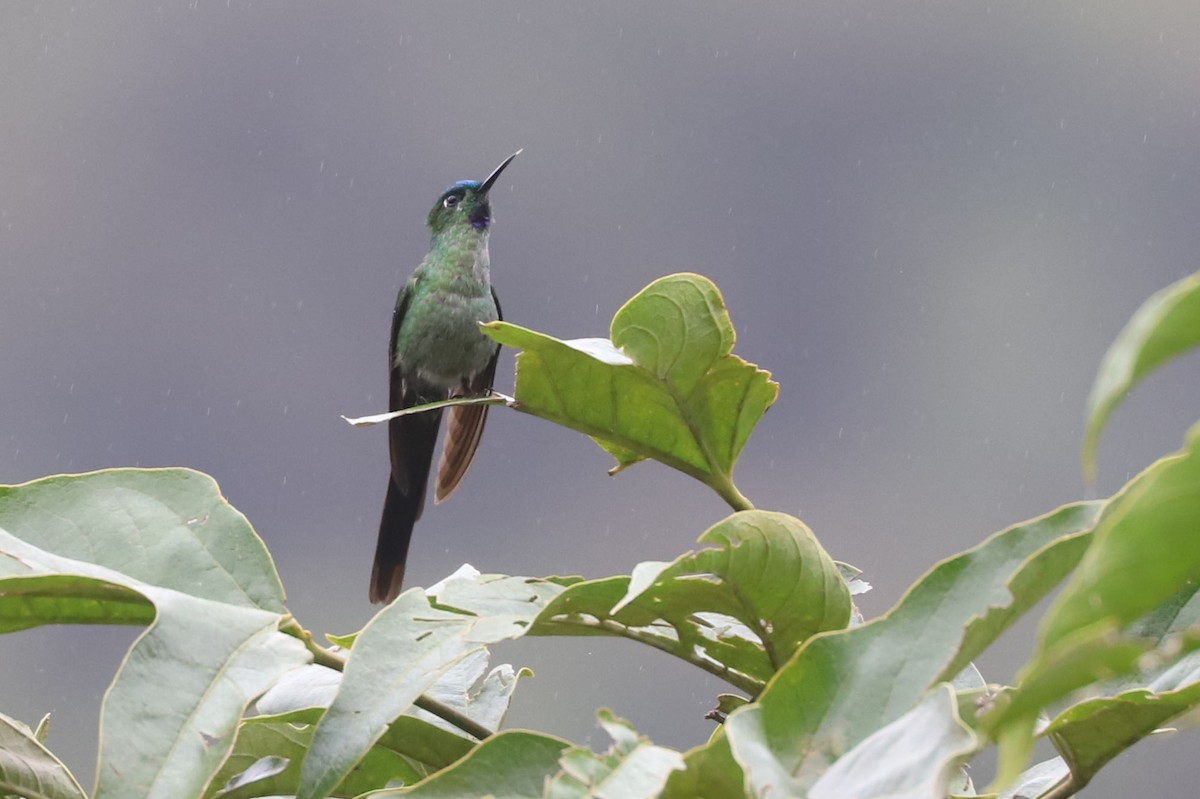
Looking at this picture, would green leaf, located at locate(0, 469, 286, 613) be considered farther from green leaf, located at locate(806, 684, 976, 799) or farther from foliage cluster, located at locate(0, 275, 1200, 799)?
green leaf, located at locate(806, 684, 976, 799)

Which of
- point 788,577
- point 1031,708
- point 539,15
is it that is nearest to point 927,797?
point 1031,708

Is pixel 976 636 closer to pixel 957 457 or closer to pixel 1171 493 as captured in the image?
pixel 1171 493

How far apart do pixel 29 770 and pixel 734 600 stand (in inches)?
15.9

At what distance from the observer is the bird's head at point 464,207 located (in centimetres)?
420

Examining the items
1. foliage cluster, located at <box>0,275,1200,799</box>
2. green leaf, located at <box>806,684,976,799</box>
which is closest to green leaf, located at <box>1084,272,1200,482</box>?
foliage cluster, located at <box>0,275,1200,799</box>

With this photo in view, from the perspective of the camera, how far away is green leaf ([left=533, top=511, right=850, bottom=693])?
0.69 m

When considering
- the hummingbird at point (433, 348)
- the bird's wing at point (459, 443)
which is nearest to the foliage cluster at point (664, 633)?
the bird's wing at point (459, 443)

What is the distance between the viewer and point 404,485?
342 cm

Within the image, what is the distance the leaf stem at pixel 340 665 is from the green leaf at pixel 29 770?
139 mm

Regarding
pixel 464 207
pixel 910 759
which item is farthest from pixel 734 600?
pixel 464 207

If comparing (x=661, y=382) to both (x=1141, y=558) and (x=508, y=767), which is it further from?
(x=1141, y=558)

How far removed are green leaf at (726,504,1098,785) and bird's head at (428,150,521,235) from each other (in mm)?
3673

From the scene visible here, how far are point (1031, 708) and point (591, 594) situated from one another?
384 millimetres

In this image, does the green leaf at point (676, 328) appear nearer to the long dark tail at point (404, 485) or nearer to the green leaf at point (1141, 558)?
the green leaf at point (1141, 558)
